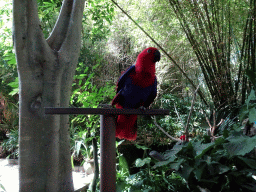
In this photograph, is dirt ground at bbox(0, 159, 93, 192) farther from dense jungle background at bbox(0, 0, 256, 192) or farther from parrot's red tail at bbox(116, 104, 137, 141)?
parrot's red tail at bbox(116, 104, 137, 141)

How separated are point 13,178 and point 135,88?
7.43 feet

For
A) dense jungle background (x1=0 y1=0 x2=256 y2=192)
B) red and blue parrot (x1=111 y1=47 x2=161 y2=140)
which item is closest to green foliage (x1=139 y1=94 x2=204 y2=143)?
dense jungle background (x1=0 y1=0 x2=256 y2=192)

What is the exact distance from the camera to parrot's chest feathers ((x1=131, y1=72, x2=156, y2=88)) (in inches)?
46.7

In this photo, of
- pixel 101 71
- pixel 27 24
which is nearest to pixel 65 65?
pixel 27 24

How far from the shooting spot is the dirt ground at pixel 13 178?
2.31 meters

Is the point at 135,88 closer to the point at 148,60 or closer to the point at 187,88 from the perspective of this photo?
the point at 148,60

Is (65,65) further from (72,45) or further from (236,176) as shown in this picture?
(236,176)

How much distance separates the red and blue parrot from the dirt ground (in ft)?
4.43

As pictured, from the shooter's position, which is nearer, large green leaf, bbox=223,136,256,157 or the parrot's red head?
large green leaf, bbox=223,136,256,157

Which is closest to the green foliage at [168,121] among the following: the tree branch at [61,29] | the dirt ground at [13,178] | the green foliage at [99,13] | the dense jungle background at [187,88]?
the dense jungle background at [187,88]

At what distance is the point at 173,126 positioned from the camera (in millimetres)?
2955

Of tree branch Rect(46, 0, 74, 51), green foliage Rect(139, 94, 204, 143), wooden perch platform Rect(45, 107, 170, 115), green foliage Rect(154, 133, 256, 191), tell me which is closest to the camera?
wooden perch platform Rect(45, 107, 170, 115)

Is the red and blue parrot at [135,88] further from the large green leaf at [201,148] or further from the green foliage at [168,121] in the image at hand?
the green foliage at [168,121]

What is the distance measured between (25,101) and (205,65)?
1.58m
